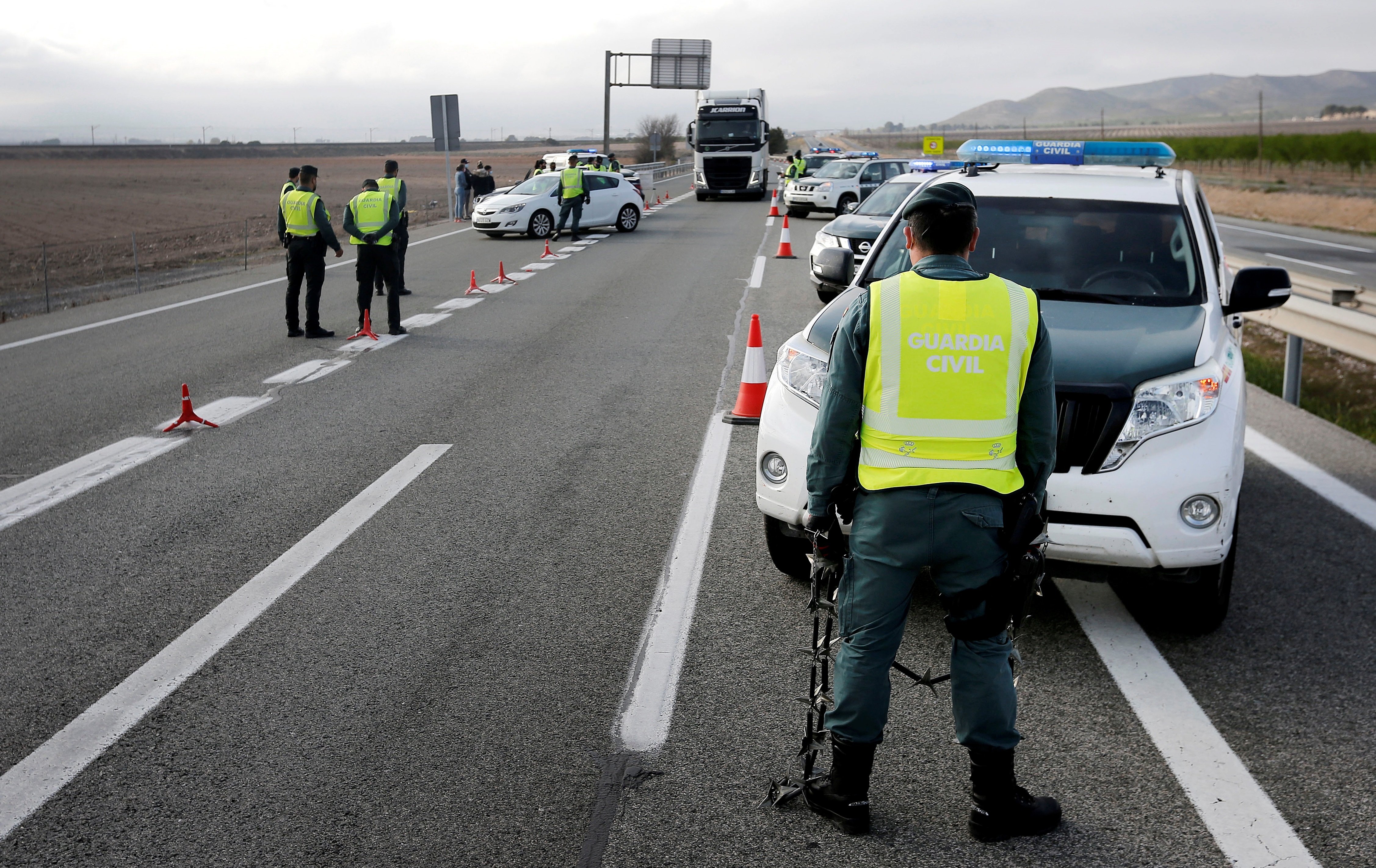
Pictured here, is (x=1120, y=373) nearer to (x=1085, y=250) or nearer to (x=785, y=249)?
(x=1085, y=250)

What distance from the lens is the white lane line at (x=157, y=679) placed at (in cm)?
377

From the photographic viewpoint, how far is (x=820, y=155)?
4328 centimetres

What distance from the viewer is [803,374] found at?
5.12m

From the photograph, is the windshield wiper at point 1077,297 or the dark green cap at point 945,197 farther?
→ the windshield wiper at point 1077,297

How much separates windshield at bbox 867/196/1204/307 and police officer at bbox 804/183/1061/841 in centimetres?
276

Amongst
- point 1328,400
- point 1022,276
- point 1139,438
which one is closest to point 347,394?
point 1022,276

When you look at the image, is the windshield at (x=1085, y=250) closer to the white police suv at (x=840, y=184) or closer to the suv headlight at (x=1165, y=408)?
the suv headlight at (x=1165, y=408)

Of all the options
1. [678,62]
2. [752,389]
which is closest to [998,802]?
[752,389]

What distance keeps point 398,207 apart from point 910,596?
1126 centimetres

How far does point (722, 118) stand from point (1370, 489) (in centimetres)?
3566

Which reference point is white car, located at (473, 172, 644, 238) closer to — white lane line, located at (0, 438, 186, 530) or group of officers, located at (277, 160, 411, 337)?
group of officers, located at (277, 160, 411, 337)

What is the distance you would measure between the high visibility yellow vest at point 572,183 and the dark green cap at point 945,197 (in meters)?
23.7

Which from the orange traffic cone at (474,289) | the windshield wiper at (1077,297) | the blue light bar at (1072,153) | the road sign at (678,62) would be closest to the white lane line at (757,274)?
the orange traffic cone at (474,289)

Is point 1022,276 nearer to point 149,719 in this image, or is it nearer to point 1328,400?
point 149,719
